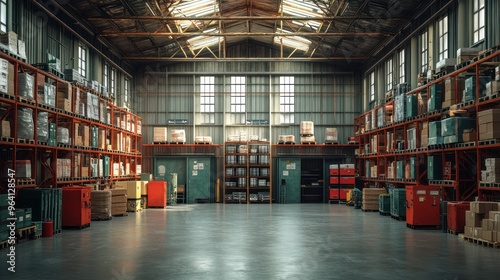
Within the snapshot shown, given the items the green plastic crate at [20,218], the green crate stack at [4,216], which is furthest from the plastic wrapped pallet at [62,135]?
the green crate stack at [4,216]

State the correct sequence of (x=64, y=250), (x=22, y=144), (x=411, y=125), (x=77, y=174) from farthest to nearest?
1. (x=411, y=125)
2. (x=77, y=174)
3. (x=22, y=144)
4. (x=64, y=250)

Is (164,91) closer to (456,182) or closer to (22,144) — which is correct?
(22,144)

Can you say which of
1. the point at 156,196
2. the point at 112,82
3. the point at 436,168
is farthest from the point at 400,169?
the point at 112,82

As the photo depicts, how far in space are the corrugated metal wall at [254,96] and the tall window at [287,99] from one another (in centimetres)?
25

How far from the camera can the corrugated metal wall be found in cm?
2864

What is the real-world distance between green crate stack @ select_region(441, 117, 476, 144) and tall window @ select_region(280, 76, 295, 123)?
15.4m

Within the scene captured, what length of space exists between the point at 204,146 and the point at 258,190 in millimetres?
4040

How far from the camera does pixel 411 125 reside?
1808 centimetres

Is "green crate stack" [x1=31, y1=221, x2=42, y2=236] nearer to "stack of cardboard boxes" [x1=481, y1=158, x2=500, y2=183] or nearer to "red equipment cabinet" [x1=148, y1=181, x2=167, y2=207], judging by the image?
"red equipment cabinet" [x1=148, y1=181, x2=167, y2=207]

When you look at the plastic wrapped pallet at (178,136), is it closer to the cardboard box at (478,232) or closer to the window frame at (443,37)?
the window frame at (443,37)

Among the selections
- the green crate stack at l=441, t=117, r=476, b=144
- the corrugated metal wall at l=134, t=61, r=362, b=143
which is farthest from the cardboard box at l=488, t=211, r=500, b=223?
the corrugated metal wall at l=134, t=61, r=362, b=143

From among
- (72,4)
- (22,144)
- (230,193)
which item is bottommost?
(230,193)

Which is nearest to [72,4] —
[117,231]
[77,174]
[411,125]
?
[77,174]

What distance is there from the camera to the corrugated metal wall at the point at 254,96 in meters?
28.6
